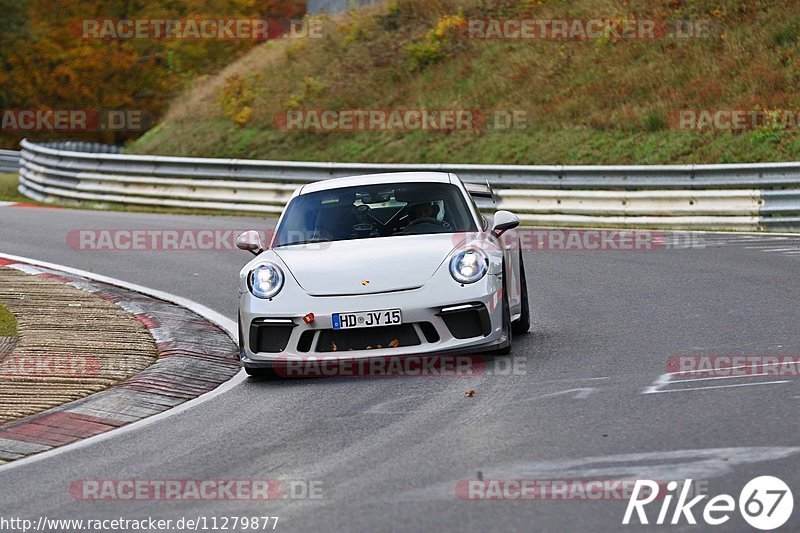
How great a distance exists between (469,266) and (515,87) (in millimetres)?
20130

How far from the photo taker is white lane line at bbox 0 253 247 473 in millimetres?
7020

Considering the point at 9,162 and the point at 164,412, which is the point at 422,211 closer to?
the point at 164,412

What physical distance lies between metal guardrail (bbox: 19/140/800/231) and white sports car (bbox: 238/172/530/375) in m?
8.31

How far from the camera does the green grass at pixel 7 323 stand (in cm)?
1046

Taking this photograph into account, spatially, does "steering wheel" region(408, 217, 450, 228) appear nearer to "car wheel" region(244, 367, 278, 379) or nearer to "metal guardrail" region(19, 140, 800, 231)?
"car wheel" region(244, 367, 278, 379)

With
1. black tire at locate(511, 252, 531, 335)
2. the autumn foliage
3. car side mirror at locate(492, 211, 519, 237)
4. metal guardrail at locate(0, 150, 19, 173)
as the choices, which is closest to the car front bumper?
car side mirror at locate(492, 211, 519, 237)

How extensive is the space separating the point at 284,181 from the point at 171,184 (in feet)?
7.76

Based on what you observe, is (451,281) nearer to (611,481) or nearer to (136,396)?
(136,396)

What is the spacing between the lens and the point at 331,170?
2295 cm

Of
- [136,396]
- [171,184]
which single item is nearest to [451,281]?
[136,396]

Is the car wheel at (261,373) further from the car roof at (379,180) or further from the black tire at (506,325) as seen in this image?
the car roof at (379,180)

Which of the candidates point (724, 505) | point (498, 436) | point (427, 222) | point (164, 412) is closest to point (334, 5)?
point (427, 222)

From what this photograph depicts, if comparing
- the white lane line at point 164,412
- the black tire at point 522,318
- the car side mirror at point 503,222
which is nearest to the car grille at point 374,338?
the white lane line at point 164,412

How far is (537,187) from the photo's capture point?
2083 cm
